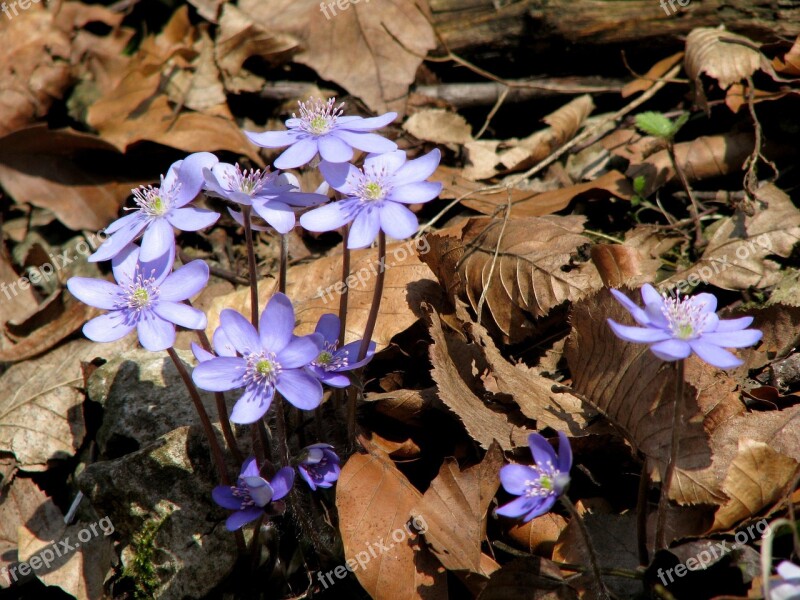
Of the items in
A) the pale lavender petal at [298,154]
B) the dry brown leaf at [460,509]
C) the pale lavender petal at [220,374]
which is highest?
the pale lavender petal at [298,154]

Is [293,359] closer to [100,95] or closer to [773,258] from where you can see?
[773,258]

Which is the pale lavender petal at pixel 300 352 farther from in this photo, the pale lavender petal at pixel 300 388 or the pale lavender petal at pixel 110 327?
the pale lavender petal at pixel 110 327

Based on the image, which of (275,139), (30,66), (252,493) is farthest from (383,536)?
(30,66)

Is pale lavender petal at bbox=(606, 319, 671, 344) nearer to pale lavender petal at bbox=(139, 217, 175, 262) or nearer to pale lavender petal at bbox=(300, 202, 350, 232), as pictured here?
pale lavender petal at bbox=(300, 202, 350, 232)

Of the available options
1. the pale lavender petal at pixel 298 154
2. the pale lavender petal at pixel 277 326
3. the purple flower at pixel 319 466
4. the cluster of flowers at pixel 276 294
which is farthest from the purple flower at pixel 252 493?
the pale lavender petal at pixel 298 154

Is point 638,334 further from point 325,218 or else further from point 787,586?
point 325,218

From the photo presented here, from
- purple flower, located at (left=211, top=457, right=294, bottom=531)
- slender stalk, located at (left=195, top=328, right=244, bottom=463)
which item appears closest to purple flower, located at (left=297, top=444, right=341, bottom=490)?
purple flower, located at (left=211, top=457, right=294, bottom=531)
